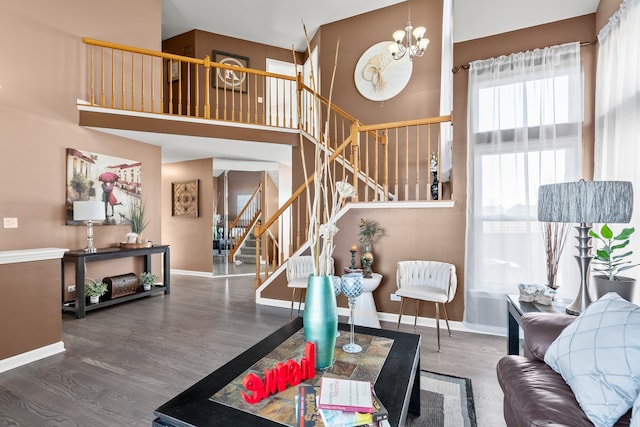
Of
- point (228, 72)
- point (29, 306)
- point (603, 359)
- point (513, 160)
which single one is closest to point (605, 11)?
point (513, 160)

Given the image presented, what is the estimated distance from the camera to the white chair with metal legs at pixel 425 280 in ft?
9.94

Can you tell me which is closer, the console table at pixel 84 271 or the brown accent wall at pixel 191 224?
the console table at pixel 84 271

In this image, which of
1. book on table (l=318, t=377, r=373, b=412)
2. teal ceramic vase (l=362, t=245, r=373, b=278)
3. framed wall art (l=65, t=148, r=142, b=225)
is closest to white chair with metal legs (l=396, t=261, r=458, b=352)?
teal ceramic vase (l=362, t=245, r=373, b=278)

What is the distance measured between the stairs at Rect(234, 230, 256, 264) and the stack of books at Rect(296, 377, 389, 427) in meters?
6.13

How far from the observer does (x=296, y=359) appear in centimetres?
149

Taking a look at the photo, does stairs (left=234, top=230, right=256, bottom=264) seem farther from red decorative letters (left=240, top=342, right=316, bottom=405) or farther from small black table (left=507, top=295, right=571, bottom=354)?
red decorative letters (left=240, top=342, right=316, bottom=405)

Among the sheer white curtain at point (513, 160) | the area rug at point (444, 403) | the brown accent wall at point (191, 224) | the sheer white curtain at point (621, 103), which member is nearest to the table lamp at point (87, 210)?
the brown accent wall at point (191, 224)

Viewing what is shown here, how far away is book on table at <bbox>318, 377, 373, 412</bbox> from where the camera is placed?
3.53 ft

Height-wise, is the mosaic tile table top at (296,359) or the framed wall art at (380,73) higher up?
the framed wall art at (380,73)

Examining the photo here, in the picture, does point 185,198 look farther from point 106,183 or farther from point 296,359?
point 296,359

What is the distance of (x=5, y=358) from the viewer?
2498mm

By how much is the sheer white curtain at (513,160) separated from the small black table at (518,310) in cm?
78

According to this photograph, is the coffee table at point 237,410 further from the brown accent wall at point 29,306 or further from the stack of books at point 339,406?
the brown accent wall at point 29,306

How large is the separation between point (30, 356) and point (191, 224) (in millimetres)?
4150
